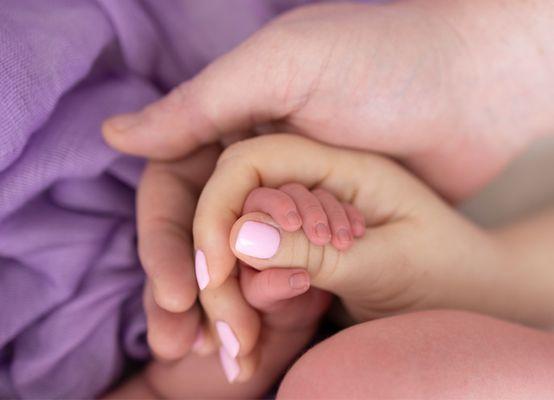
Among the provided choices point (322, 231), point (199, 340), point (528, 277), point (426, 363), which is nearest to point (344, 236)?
point (322, 231)

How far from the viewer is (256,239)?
0.57 meters

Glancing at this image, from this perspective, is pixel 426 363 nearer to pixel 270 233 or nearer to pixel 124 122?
pixel 270 233

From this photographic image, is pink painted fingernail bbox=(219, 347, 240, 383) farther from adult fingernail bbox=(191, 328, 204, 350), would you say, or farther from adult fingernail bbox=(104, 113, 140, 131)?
adult fingernail bbox=(104, 113, 140, 131)

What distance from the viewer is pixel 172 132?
0.74 metres

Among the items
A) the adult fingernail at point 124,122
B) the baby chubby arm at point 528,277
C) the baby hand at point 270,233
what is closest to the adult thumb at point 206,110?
the adult fingernail at point 124,122

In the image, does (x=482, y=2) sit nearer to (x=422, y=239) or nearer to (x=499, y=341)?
(x=422, y=239)

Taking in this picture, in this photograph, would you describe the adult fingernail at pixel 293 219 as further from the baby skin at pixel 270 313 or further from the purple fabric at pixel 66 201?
the purple fabric at pixel 66 201

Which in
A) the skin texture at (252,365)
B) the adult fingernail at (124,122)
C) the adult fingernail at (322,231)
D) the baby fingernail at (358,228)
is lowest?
the skin texture at (252,365)

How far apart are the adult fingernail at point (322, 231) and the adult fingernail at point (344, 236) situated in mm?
20

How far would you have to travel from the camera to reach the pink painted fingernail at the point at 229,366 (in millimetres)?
687

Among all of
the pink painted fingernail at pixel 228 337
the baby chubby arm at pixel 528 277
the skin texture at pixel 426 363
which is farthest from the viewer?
the baby chubby arm at pixel 528 277

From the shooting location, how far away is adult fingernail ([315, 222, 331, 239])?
0.56 m

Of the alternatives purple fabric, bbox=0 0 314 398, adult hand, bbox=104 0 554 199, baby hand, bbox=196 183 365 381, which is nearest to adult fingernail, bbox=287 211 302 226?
baby hand, bbox=196 183 365 381

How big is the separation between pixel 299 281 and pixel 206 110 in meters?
0.28
